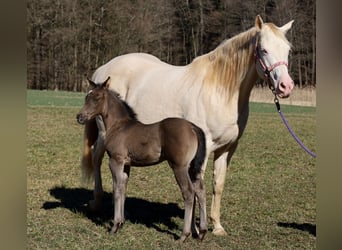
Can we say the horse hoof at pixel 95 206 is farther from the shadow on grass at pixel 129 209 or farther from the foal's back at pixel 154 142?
the foal's back at pixel 154 142

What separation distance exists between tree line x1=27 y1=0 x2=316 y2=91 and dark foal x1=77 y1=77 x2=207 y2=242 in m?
22.9

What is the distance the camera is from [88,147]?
5.57 m

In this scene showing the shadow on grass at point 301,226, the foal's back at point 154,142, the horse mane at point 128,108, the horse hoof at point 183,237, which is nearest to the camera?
the foal's back at point 154,142

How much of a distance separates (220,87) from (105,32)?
26.8 meters

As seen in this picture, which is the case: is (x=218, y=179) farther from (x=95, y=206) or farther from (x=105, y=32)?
(x=105, y=32)

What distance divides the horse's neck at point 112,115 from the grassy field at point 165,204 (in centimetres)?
107

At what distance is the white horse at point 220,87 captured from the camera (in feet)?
12.5

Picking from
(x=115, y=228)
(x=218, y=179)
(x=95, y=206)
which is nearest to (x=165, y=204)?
(x=95, y=206)

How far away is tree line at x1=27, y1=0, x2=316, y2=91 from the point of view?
92.0 ft

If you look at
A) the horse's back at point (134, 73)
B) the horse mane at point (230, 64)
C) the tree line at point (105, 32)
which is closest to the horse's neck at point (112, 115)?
the horse's back at point (134, 73)

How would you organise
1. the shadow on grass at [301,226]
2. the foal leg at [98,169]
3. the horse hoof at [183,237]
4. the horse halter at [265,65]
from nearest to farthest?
the horse halter at [265,65], the horse hoof at [183,237], the shadow on grass at [301,226], the foal leg at [98,169]
